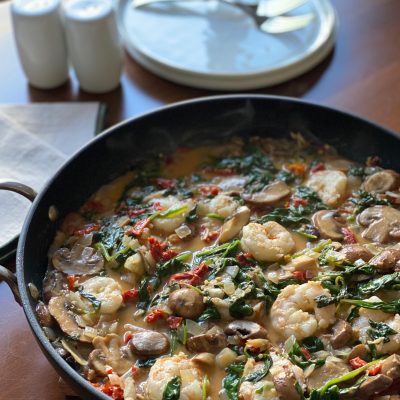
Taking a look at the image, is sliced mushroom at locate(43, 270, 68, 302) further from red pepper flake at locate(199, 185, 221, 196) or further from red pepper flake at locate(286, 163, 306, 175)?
red pepper flake at locate(286, 163, 306, 175)

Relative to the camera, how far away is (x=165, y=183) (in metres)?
2.93

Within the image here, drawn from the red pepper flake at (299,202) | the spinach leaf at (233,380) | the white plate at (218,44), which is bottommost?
the spinach leaf at (233,380)

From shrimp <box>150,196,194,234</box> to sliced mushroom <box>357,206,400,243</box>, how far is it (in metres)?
0.72

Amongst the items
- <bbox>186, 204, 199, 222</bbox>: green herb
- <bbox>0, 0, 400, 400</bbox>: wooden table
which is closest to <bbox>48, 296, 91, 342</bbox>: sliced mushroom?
<bbox>186, 204, 199, 222</bbox>: green herb

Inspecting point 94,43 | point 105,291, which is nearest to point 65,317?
point 105,291

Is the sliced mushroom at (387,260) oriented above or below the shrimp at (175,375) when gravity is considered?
above

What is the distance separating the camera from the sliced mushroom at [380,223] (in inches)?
102

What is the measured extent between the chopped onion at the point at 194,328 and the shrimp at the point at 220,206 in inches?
22.1

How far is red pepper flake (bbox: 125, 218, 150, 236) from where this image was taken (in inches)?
103

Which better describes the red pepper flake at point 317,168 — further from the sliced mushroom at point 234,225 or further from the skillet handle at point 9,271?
the skillet handle at point 9,271

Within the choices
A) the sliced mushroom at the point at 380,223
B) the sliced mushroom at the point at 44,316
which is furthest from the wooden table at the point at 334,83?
the sliced mushroom at the point at 44,316

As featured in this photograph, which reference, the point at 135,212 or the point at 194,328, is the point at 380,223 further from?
the point at 135,212

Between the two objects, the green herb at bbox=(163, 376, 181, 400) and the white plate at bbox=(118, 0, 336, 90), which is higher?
the white plate at bbox=(118, 0, 336, 90)

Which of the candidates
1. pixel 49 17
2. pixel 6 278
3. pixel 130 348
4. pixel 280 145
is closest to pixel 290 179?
pixel 280 145
